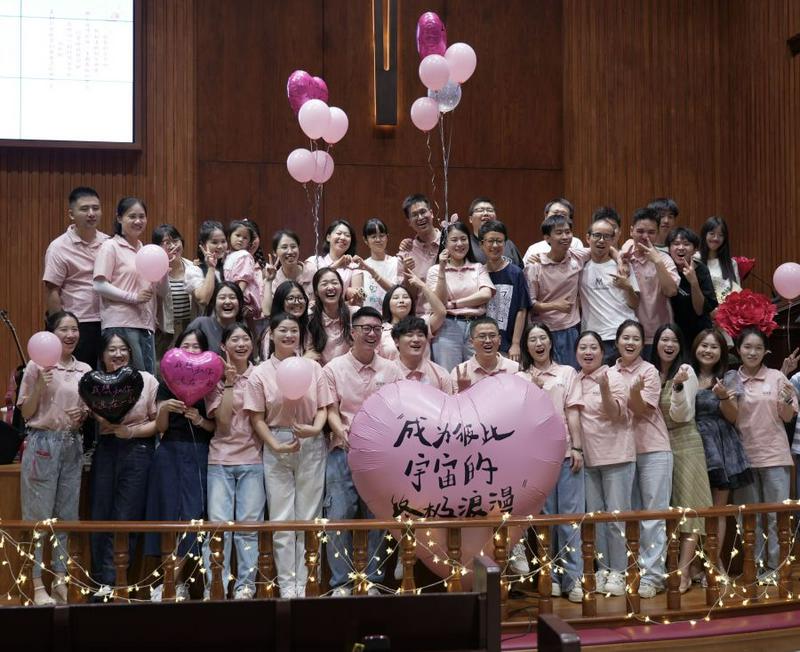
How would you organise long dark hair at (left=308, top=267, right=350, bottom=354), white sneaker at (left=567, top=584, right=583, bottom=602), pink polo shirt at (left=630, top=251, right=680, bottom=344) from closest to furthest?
white sneaker at (left=567, top=584, right=583, bottom=602)
long dark hair at (left=308, top=267, right=350, bottom=354)
pink polo shirt at (left=630, top=251, right=680, bottom=344)

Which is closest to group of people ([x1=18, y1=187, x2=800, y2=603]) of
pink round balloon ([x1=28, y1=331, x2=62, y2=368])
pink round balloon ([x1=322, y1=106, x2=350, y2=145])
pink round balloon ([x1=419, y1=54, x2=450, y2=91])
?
pink round balloon ([x1=28, y1=331, x2=62, y2=368])

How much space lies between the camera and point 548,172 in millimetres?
7727

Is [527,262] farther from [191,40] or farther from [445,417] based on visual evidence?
[191,40]

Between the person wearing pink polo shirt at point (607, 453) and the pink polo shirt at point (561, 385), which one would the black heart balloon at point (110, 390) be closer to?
the pink polo shirt at point (561, 385)

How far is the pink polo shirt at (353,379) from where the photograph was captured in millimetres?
4434

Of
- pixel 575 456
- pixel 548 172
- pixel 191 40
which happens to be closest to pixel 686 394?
pixel 575 456

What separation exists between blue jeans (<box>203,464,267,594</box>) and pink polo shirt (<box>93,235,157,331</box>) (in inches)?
35.3

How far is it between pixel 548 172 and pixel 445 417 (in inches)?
165

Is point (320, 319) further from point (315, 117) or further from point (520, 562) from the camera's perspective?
point (520, 562)

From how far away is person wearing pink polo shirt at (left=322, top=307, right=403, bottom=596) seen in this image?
436 centimetres

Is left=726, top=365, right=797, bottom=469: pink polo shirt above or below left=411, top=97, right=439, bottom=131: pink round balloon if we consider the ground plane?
below

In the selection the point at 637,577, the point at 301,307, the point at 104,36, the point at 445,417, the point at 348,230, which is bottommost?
the point at 637,577

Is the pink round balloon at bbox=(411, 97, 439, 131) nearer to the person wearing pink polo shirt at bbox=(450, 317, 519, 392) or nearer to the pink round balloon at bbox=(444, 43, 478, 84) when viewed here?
the pink round balloon at bbox=(444, 43, 478, 84)

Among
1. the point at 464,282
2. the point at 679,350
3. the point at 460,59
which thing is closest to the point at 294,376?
the point at 464,282
